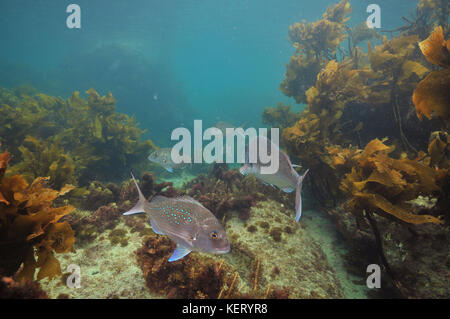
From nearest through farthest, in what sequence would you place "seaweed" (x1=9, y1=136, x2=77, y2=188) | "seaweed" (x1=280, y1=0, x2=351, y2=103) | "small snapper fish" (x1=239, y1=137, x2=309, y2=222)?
"small snapper fish" (x1=239, y1=137, x2=309, y2=222) < "seaweed" (x1=9, y1=136, x2=77, y2=188) < "seaweed" (x1=280, y1=0, x2=351, y2=103)

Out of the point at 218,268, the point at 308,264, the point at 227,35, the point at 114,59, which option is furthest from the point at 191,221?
the point at 227,35

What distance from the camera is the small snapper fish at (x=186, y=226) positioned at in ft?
5.94

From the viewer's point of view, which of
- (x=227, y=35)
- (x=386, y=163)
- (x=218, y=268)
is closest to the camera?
(x=218, y=268)

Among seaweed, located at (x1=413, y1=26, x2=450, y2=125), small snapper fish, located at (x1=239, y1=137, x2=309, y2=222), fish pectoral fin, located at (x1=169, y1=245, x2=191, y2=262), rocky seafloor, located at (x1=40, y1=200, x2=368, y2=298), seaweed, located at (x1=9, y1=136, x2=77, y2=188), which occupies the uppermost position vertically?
seaweed, located at (x1=413, y1=26, x2=450, y2=125)

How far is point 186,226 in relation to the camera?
1.93 meters

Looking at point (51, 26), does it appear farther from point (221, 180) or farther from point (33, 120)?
point (221, 180)

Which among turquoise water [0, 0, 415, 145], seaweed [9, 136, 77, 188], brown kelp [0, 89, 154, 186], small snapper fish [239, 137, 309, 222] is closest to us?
small snapper fish [239, 137, 309, 222]

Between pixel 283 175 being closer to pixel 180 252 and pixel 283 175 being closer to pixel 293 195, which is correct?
pixel 180 252

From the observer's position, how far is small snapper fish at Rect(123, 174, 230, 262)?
5.94 ft

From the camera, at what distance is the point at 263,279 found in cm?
281

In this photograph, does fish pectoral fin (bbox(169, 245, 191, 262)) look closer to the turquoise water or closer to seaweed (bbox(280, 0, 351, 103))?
seaweed (bbox(280, 0, 351, 103))

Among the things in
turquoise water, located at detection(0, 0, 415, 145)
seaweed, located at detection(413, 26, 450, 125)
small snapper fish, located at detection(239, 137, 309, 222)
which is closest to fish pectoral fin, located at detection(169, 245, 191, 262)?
small snapper fish, located at detection(239, 137, 309, 222)
